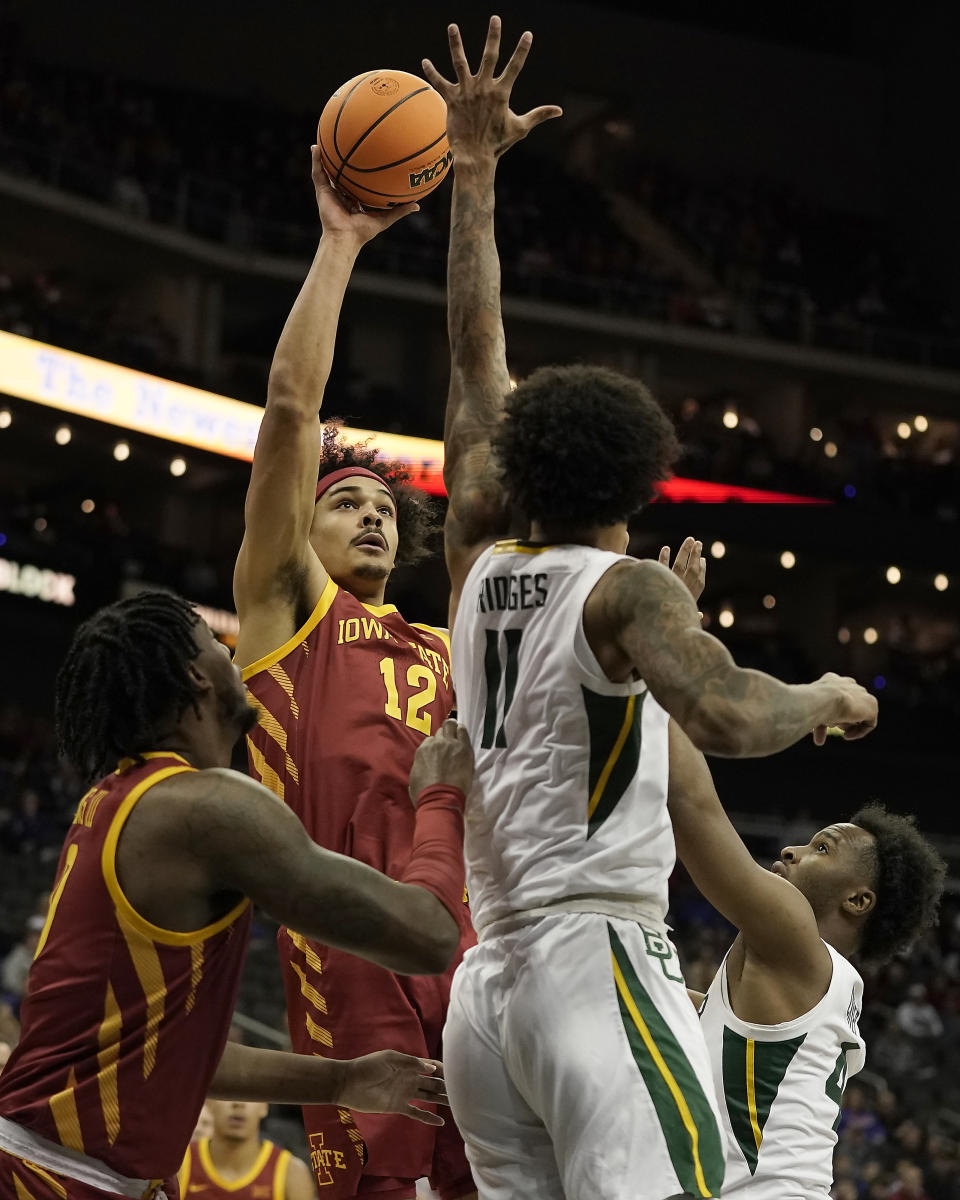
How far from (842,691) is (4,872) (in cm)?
1272

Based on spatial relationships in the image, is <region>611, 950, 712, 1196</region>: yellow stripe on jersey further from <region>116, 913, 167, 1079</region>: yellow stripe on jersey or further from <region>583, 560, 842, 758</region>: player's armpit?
<region>116, 913, 167, 1079</region>: yellow stripe on jersey

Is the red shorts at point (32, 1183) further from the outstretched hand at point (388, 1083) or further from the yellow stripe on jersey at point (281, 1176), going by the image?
the yellow stripe on jersey at point (281, 1176)

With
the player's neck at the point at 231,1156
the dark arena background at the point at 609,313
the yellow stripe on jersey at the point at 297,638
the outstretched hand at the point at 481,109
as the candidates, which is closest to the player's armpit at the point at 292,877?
the yellow stripe on jersey at the point at 297,638

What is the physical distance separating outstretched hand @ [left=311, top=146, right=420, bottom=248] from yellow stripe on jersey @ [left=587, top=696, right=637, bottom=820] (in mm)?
1911

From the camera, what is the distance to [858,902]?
4398mm

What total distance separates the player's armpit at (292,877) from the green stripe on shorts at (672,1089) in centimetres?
35

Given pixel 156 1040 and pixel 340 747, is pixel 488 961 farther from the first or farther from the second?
pixel 340 747

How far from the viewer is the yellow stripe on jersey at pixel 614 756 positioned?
117 inches

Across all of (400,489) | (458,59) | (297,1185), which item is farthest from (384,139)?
(297,1185)

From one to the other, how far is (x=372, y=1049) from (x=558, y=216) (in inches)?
978

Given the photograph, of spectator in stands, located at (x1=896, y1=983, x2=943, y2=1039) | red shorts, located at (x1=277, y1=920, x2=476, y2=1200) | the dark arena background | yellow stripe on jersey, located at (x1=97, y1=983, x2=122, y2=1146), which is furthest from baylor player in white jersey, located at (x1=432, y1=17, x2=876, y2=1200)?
spectator in stands, located at (x1=896, y1=983, x2=943, y2=1039)

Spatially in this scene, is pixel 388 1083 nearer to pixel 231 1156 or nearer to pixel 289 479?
pixel 289 479

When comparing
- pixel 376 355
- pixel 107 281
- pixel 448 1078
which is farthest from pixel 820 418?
pixel 448 1078

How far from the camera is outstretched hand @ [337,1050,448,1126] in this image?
3.55m
